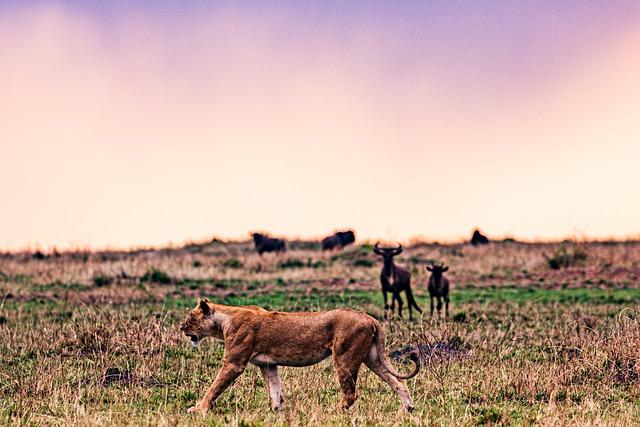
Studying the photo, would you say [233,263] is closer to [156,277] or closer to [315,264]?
[315,264]

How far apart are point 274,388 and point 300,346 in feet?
1.99

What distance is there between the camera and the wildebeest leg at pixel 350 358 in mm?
9539

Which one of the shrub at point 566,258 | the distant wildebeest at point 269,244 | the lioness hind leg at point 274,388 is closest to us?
the lioness hind leg at point 274,388

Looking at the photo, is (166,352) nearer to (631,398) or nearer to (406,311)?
(631,398)

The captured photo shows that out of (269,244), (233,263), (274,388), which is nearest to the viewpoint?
(274,388)

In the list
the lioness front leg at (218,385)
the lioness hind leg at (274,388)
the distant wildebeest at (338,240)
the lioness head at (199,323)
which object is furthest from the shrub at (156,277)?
the lioness front leg at (218,385)

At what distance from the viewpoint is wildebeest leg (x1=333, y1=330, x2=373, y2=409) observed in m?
9.54

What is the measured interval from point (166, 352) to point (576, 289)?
20029 mm

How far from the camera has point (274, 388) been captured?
32.8 feet

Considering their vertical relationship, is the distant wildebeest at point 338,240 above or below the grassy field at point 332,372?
above

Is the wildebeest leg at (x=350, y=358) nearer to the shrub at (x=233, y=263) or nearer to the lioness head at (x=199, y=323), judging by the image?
the lioness head at (x=199, y=323)

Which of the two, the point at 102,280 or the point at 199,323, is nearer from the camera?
the point at 199,323

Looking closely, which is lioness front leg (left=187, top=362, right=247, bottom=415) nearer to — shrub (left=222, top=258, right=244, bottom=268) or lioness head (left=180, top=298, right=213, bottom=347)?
lioness head (left=180, top=298, right=213, bottom=347)

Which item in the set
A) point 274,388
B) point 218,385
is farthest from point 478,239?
point 218,385
